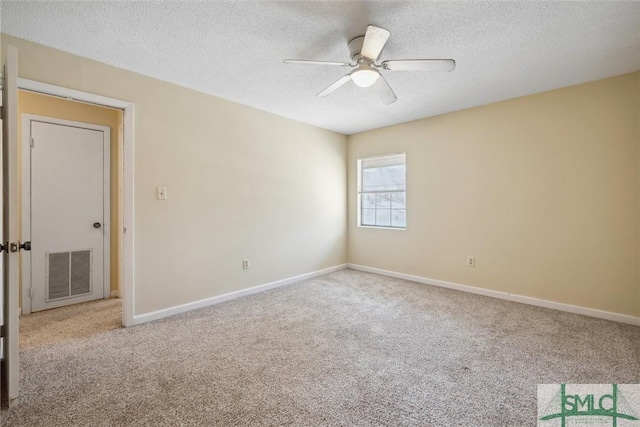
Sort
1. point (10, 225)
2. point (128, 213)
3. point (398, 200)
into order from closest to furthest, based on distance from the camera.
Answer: point (10, 225)
point (128, 213)
point (398, 200)

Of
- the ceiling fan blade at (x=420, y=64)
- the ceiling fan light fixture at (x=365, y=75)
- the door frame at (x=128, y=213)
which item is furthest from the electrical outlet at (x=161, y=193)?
the ceiling fan blade at (x=420, y=64)

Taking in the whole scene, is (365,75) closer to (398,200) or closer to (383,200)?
(398,200)

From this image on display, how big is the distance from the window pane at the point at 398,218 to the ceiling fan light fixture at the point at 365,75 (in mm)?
2576

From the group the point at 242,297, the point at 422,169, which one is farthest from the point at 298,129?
the point at 242,297

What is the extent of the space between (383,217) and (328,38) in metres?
3.08

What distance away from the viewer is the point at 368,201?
Answer: 4.94 meters

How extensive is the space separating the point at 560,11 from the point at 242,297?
3.83 meters

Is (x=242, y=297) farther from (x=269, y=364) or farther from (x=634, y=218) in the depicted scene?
(x=634, y=218)

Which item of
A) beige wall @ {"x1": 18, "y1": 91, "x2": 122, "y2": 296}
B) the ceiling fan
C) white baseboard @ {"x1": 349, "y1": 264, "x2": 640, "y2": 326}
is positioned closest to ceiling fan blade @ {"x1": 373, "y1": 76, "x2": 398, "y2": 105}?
the ceiling fan

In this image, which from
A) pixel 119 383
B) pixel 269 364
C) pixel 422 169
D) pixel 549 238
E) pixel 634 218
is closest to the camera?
pixel 119 383

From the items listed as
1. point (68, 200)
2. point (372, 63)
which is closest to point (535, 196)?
point (372, 63)

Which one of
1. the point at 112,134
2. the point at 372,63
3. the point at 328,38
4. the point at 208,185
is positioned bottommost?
the point at 208,185

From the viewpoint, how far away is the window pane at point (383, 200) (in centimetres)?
463

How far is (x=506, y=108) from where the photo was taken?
339 centimetres
